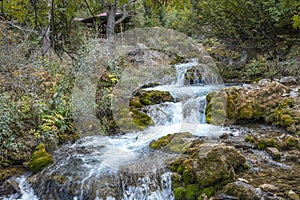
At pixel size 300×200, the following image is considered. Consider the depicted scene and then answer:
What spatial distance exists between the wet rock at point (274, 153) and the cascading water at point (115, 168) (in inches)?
53.3

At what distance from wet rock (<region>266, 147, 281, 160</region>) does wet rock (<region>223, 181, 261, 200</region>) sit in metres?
1.39

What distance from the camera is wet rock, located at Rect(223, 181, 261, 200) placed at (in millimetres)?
3115

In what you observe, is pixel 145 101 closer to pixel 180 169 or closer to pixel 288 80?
pixel 180 169

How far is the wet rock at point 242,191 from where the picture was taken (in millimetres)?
3115

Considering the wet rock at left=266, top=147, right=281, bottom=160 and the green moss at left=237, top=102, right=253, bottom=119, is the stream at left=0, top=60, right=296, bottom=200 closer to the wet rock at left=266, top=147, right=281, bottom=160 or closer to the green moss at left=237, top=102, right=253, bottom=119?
the green moss at left=237, top=102, right=253, bottom=119

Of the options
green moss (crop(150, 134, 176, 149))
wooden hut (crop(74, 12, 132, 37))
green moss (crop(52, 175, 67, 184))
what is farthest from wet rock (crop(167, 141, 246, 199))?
wooden hut (crop(74, 12, 132, 37))

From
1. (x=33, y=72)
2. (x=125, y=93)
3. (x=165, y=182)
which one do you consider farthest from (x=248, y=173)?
(x=33, y=72)

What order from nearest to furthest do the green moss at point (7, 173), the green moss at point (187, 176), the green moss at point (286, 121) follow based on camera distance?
1. the green moss at point (187, 176)
2. the green moss at point (7, 173)
3. the green moss at point (286, 121)

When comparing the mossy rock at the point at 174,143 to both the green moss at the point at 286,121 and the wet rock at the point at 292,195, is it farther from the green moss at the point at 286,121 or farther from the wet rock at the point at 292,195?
the green moss at the point at 286,121

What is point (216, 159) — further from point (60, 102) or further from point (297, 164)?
point (60, 102)

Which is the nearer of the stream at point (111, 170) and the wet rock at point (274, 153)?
the stream at point (111, 170)

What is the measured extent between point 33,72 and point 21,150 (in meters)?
2.10

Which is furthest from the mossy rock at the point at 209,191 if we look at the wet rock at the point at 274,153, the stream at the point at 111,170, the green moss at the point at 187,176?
the wet rock at the point at 274,153

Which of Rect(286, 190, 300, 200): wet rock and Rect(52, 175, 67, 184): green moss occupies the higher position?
Rect(286, 190, 300, 200): wet rock
